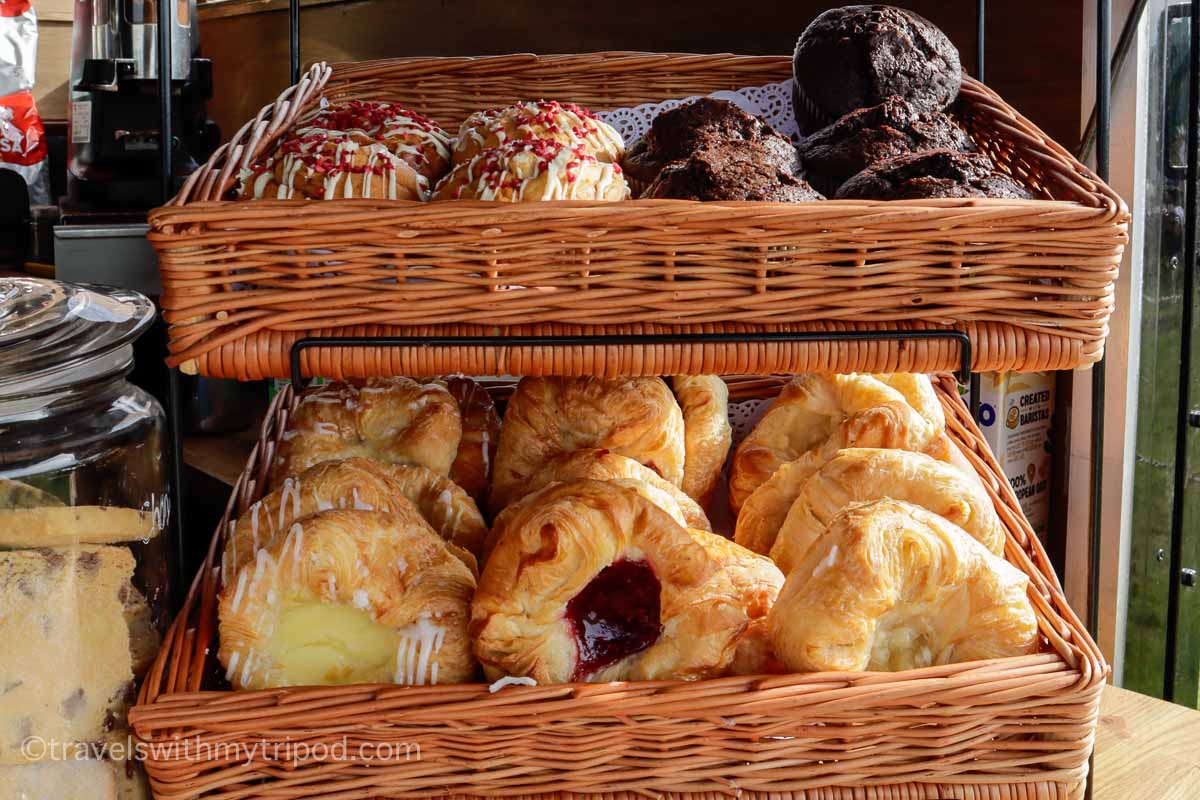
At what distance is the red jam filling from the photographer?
90 centimetres

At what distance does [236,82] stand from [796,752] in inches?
117

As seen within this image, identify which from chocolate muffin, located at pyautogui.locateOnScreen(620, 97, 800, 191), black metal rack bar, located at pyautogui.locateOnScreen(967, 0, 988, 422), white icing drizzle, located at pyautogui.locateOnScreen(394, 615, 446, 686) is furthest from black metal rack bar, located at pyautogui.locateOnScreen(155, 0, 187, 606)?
black metal rack bar, located at pyautogui.locateOnScreen(967, 0, 988, 422)

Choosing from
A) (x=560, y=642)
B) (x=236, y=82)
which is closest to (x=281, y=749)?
(x=560, y=642)

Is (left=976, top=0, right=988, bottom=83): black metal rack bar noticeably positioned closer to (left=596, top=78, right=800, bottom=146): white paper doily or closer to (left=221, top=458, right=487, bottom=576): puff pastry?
(left=596, top=78, right=800, bottom=146): white paper doily

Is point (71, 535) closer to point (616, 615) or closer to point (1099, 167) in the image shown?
point (616, 615)

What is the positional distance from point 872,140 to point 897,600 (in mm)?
490

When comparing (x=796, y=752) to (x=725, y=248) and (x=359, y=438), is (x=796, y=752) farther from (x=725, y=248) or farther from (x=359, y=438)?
(x=359, y=438)

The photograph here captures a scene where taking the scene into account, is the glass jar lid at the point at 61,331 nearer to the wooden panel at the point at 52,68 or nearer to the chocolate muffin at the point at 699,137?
the chocolate muffin at the point at 699,137

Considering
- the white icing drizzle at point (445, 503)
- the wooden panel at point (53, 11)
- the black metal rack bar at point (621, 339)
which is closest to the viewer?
the black metal rack bar at point (621, 339)

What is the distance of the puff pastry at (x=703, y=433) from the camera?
1.22m

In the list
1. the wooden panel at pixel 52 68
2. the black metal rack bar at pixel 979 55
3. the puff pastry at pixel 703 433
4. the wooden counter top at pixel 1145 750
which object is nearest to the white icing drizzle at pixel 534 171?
the puff pastry at pixel 703 433

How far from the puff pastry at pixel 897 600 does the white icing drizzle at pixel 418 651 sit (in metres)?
0.28

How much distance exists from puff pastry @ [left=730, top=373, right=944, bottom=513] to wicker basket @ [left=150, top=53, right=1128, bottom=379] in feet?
1.07

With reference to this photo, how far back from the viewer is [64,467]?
81cm
